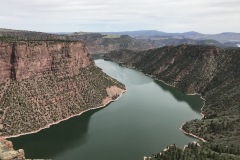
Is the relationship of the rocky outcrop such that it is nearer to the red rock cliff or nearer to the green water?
the green water

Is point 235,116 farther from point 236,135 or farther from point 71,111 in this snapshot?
point 71,111

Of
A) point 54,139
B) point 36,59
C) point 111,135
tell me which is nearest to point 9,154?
point 54,139

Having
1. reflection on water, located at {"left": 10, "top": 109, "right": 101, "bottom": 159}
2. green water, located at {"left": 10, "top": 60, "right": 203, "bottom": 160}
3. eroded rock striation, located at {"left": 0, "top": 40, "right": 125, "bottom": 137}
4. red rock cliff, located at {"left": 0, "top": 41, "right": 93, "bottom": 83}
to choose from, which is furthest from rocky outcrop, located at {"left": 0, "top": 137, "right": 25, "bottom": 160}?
red rock cliff, located at {"left": 0, "top": 41, "right": 93, "bottom": 83}

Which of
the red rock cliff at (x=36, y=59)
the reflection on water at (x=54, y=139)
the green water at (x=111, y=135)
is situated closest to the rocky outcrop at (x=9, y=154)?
the green water at (x=111, y=135)

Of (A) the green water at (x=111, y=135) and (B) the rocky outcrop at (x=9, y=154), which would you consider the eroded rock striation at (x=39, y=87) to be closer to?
(A) the green water at (x=111, y=135)

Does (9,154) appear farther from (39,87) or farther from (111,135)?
(39,87)

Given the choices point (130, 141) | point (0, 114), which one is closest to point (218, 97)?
point (130, 141)
